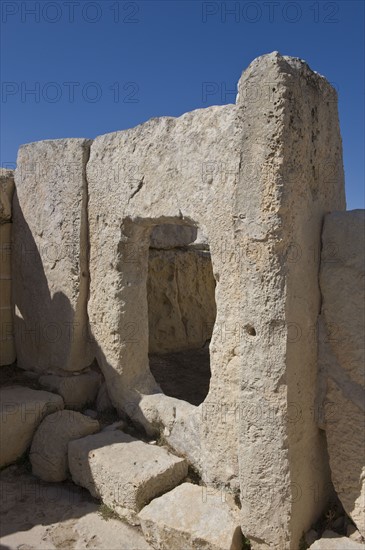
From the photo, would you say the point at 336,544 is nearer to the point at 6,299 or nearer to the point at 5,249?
the point at 6,299

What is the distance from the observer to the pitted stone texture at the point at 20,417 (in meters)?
4.57

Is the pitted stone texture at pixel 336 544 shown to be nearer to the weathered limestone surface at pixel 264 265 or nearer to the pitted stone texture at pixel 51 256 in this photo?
the weathered limestone surface at pixel 264 265

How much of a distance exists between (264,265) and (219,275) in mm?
A: 718

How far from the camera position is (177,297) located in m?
6.94

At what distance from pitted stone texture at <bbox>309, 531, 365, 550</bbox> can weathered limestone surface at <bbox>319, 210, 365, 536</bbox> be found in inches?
3.6

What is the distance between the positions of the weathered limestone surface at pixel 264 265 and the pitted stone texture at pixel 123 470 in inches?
10.6

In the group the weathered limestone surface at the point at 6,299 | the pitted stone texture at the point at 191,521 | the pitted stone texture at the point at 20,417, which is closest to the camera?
the pitted stone texture at the point at 191,521

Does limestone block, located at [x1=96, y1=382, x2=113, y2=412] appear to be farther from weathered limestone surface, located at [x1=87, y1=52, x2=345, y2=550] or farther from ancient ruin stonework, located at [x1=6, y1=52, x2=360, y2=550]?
weathered limestone surface, located at [x1=87, y1=52, x2=345, y2=550]

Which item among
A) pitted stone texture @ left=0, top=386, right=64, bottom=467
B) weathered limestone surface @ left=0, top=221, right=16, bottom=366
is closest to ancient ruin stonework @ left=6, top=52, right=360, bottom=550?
weathered limestone surface @ left=0, top=221, right=16, bottom=366

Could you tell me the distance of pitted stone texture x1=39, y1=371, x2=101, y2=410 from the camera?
5.21 m

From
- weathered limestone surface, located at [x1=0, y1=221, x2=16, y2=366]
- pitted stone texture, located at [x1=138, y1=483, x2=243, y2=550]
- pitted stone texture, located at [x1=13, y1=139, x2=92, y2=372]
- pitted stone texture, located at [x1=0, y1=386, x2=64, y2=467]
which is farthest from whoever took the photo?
weathered limestone surface, located at [x1=0, y1=221, x2=16, y2=366]

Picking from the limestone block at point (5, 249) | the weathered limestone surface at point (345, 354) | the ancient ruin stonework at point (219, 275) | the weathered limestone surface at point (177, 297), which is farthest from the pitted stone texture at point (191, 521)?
the limestone block at point (5, 249)

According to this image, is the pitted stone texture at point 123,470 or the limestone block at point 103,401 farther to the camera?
the limestone block at point 103,401

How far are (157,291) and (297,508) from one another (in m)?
4.04
